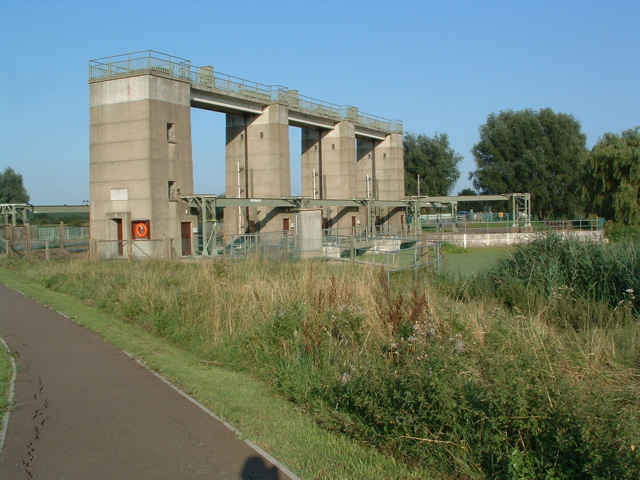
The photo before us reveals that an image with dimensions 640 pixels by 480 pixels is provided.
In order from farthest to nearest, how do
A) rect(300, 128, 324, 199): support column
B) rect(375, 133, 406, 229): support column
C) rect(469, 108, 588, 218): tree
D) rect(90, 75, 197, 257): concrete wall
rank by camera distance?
rect(469, 108, 588, 218): tree < rect(375, 133, 406, 229): support column < rect(300, 128, 324, 199): support column < rect(90, 75, 197, 257): concrete wall

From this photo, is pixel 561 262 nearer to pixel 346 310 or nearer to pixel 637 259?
pixel 637 259

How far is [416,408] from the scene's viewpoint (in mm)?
6598

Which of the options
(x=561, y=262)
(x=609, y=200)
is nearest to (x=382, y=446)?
(x=561, y=262)

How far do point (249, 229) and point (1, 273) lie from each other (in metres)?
23.4

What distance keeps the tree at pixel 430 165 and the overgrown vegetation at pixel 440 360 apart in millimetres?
79135

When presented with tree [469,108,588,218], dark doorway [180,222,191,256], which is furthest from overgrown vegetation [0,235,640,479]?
tree [469,108,588,218]

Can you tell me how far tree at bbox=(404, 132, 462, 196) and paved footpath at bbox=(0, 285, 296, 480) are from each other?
86.2m

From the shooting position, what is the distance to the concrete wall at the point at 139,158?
121 feet

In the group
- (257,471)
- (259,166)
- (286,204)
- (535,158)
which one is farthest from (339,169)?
(257,471)

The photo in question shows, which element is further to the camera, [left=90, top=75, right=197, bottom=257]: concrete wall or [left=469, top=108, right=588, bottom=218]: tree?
[left=469, top=108, right=588, bottom=218]: tree

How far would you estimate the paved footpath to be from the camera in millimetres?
6035

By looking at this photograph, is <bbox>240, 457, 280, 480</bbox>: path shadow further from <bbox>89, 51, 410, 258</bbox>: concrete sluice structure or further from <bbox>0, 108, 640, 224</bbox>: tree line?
<bbox>0, 108, 640, 224</bbox>: tree line

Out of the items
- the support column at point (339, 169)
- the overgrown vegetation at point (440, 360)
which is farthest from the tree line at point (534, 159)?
the overgrown vegetation at point (440, 360)

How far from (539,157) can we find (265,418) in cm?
7344
